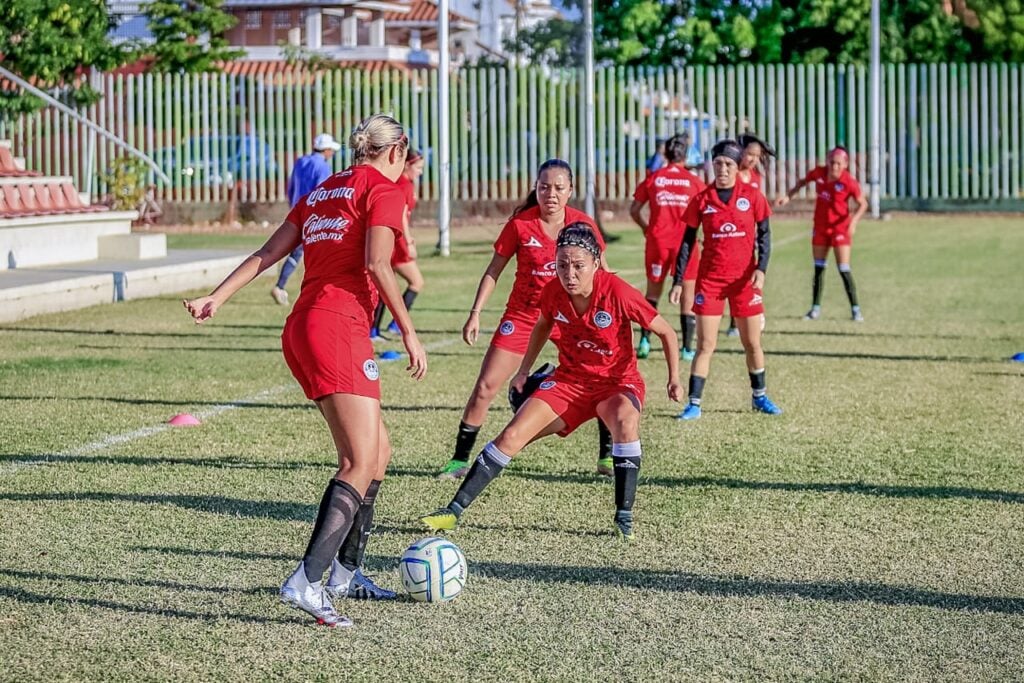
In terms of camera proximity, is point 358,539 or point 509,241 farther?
point 509,241

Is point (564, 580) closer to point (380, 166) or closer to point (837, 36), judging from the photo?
point (380, 166)

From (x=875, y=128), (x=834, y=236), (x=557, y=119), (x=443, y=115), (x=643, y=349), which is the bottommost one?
(x=643, y=349)

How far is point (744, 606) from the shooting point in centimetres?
615

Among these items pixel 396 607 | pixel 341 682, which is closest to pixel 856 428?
pixel 396 607

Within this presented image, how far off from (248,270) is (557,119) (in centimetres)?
3070

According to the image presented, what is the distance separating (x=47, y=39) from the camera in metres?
26.8

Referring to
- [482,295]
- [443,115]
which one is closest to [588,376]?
[482,295]

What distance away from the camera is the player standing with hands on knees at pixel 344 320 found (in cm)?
571

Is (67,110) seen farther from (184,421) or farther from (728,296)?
(728,296)

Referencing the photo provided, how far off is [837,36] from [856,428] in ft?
114

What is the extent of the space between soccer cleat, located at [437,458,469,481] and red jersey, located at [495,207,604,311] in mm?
992

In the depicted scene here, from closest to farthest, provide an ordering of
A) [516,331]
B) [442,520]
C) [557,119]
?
[442,520], [516,331], [557,119]

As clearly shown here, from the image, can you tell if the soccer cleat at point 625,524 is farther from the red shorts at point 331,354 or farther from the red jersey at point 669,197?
the red jersey at point 669,197

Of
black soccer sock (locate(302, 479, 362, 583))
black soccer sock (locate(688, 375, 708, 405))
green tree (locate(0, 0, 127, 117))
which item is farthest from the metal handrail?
black soccer sock (locate(302, 479, 362, 583))
